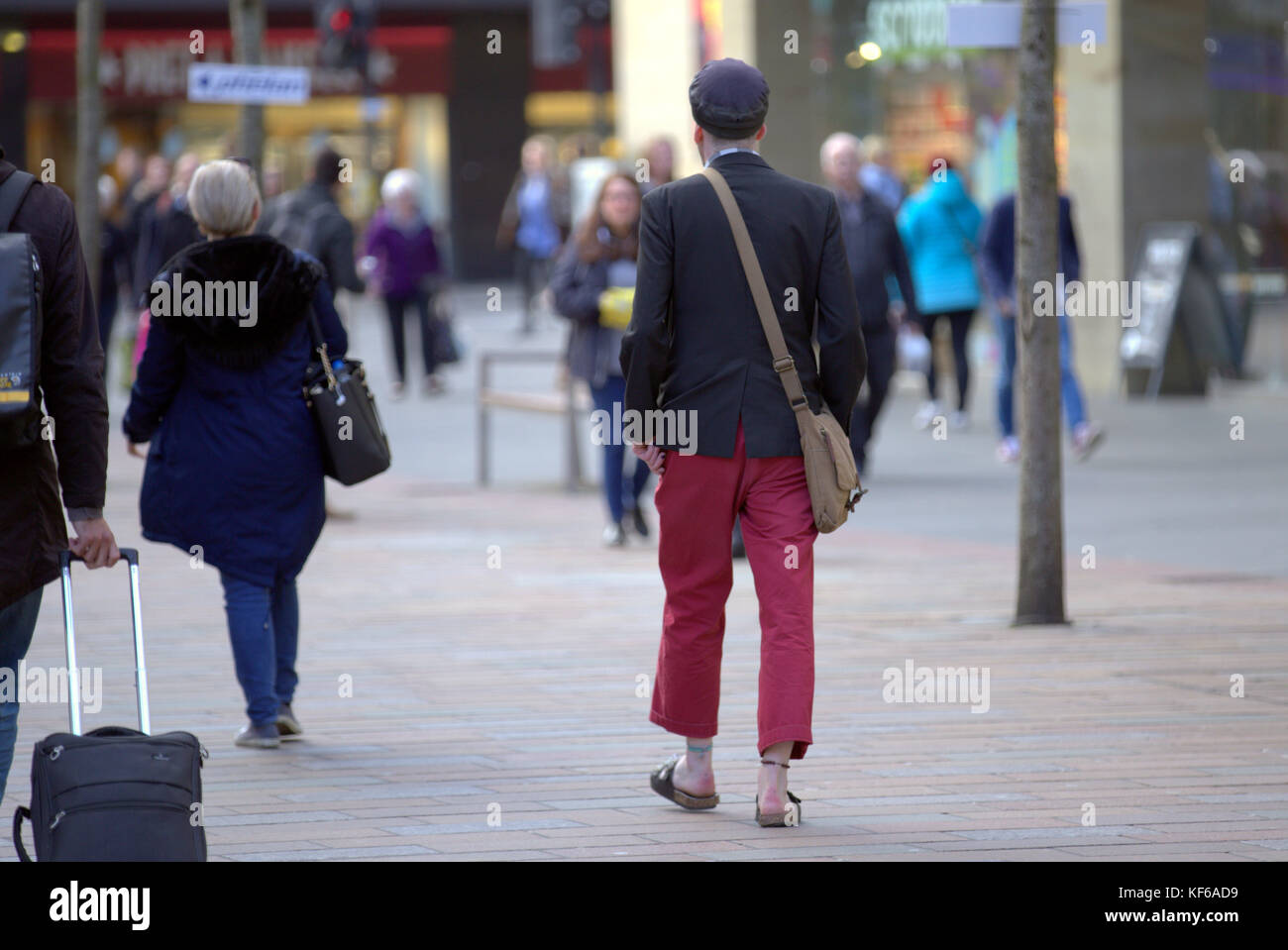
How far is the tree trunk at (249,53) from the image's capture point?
42.9 ft

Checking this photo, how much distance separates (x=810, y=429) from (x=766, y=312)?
1.01 ft

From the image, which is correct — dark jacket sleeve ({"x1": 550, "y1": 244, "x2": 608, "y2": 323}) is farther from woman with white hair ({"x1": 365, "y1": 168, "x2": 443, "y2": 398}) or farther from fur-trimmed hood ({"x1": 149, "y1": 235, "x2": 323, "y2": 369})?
woman with white hair ({"x1": 365, "y1": 168, "x2": 443, "y2": 398})

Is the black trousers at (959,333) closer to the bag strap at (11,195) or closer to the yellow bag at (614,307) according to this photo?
the yellow bag at (614,307)

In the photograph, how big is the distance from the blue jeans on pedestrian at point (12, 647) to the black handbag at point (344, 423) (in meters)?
1.82

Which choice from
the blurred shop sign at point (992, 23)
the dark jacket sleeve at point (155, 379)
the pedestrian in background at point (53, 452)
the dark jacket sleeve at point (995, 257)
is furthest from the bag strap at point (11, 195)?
the dark jacket sleeve at point (995, 257)

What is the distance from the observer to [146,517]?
6504 mm

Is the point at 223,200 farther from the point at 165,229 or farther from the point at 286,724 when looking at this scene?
the point at 165,229

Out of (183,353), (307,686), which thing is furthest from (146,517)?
(307,686)

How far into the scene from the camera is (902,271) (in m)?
12.6

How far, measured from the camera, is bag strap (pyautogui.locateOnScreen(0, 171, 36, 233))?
4473 mm

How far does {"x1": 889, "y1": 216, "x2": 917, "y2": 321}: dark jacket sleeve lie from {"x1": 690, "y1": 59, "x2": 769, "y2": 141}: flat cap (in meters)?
7.04

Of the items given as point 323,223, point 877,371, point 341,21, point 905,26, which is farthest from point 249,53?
point 905,26

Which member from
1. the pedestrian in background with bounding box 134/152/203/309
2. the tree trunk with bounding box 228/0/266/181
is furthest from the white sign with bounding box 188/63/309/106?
the pedestrian in background with bounding box 134/152/203/309
